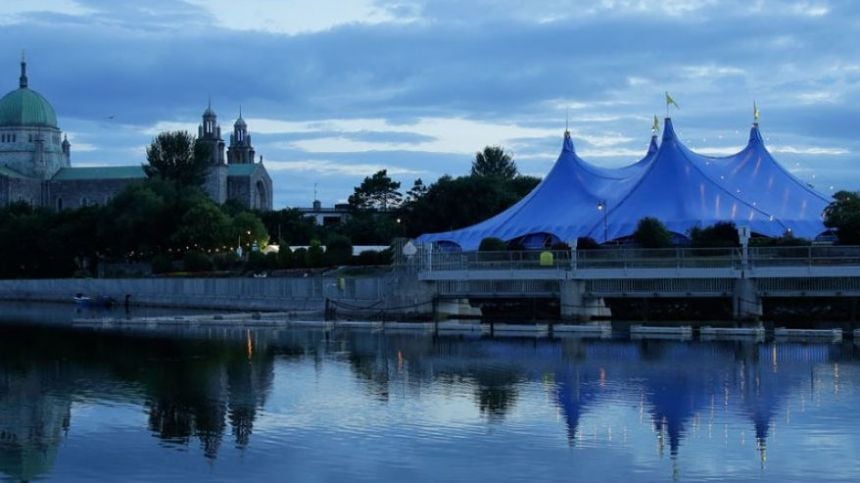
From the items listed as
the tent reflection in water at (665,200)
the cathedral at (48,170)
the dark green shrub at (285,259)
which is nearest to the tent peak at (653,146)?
the tent reflection in water at (665,200)

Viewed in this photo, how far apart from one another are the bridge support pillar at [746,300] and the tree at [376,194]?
7406 cm

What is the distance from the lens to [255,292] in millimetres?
53000

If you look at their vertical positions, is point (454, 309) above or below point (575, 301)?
below

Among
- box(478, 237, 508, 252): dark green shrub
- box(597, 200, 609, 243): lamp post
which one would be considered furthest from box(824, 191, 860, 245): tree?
box(478, 237, 508, 252): dark green shrub

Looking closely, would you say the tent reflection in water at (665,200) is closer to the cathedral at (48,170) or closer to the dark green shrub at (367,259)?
the dark green shrub at (367,259)

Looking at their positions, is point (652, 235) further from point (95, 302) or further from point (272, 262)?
point (95, 302)

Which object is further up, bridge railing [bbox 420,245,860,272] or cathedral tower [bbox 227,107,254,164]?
cathedral tower [bbox 227,107,254,164]

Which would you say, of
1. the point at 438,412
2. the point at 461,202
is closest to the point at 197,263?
the point at 461,202

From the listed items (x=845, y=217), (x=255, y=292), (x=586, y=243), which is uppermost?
(x=845, y=217)

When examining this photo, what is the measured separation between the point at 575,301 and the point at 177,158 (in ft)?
216

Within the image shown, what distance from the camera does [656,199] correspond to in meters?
53.2

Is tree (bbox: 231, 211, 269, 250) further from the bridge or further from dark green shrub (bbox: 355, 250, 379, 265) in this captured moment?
the bridge

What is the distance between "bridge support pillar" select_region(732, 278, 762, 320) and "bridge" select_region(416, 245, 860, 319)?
3 cm

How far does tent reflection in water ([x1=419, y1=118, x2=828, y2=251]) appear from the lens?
168 ft
